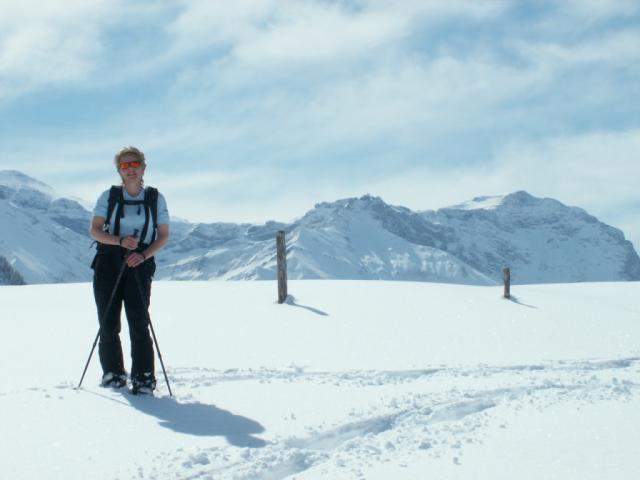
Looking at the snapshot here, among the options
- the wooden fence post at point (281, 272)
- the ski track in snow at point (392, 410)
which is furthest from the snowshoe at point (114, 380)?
the wooden fence post at point (281, 272)

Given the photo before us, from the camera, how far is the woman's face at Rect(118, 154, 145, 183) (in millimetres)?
6207

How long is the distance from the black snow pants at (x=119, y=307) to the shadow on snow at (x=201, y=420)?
340 millimetres

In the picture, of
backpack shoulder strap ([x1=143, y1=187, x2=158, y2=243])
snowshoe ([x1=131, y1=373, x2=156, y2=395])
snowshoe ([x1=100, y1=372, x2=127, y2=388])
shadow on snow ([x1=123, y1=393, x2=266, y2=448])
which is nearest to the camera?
shadow on snow ([x1=123, y1=393, x2=266, y2=448])

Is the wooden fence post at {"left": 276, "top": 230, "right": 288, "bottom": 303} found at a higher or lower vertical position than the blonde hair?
lower

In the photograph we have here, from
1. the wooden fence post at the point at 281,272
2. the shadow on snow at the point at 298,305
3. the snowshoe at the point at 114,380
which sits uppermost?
the wooden fence post at the point at 281,272

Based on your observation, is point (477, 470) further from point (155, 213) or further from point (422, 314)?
point (422, 314)

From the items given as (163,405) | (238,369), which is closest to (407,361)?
(238,369)

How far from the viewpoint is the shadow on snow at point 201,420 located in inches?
204

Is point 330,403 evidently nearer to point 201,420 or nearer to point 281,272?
point 201,420

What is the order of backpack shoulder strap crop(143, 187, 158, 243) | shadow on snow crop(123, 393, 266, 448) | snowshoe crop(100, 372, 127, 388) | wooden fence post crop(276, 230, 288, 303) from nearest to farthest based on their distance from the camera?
shadow on snow crop(123, 393, 266, 448) < backpack shoulder strap crop(143, 187, 158, 243) < snowshoe crop(100, 372, 127, 388) < wooden fence post crop(276, 230, 288, 303)

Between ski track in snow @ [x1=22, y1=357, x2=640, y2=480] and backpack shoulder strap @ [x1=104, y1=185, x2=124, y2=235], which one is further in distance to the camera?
backpack shoulder strap @ [x1=104, y1=185, x2=124, y2=235]

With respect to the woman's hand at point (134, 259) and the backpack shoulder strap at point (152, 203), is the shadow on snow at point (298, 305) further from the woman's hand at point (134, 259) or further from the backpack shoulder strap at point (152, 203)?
the woman's hand at point (134, 259)

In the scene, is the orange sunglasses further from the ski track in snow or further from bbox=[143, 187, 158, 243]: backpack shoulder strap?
the ski track in snow

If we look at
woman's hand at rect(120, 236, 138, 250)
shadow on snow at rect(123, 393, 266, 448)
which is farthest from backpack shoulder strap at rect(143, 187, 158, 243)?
shadow on snow at rect(123, 393, 266, 448)
